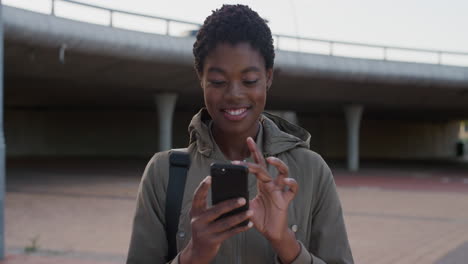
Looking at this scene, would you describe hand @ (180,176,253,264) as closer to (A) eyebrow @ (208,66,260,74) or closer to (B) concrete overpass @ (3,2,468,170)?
(A) eyebrow @ (208,66,260,74)

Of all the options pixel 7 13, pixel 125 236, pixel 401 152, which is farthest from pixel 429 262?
pixel 401 152

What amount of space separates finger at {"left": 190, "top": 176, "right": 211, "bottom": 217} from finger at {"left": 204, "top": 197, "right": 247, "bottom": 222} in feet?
0.11

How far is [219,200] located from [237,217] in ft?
0.24

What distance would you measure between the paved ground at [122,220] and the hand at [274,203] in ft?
18.2

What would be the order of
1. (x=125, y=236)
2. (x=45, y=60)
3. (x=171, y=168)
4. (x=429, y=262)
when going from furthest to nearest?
(x=45, y=60) < (x=125, y=236) < (x=429, y=262) < (x=171, y=168)

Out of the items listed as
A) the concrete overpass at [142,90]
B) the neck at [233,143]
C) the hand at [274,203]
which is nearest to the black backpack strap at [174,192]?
the neck at [233,143]

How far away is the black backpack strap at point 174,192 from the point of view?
1745mm

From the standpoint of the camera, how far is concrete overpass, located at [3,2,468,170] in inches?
601

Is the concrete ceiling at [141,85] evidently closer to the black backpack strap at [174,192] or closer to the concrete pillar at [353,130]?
the concrete pillar at [353,130]

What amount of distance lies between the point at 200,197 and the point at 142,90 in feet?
70.4

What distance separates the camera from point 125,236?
8.45m

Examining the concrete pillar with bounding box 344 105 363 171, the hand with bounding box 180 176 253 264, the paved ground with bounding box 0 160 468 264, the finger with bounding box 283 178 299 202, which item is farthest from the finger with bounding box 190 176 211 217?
the concrete pillar with bounding box 344 105 363 171

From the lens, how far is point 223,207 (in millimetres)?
1422

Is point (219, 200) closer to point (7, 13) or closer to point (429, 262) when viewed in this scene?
point (429, 262)
